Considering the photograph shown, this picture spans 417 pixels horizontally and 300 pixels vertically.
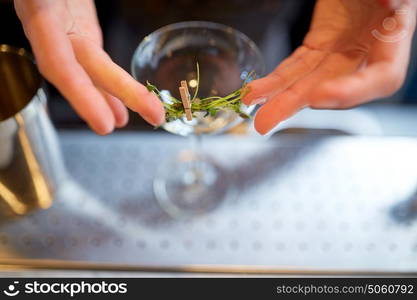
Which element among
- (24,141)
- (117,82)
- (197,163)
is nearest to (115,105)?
(117,82)

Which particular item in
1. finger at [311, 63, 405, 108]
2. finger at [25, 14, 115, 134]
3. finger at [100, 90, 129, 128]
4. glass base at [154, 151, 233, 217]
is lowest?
glass base at [154, 151, 233, 217]

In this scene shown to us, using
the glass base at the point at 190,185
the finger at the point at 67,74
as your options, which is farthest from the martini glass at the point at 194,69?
the finger at the point at 67,74

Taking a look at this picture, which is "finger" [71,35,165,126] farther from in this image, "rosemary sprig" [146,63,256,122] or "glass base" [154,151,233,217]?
"glass base" [154,151,233,217]

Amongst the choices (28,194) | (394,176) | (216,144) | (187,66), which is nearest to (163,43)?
(187,66)

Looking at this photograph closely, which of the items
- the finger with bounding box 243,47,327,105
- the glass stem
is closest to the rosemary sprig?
the finger with bounding box 243,47,327,105

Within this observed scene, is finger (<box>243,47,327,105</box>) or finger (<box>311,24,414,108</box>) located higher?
finger (<box>311,24,414,108</box>)
